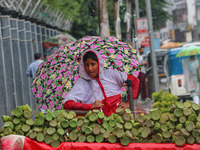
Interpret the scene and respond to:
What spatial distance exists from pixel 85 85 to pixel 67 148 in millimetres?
1478

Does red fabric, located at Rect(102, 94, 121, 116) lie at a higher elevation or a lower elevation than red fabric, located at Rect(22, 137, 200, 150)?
higher

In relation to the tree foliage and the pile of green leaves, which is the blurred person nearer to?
the pile of green leaves

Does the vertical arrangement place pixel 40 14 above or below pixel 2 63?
above

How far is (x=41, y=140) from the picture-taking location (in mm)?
3744

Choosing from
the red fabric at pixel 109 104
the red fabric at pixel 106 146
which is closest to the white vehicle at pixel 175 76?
the red fabric at pixel 109 104

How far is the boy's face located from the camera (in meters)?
5.13

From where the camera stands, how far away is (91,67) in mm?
5141

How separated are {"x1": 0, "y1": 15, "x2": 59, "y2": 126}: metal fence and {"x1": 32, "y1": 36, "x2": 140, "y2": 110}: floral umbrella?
4.37 metres

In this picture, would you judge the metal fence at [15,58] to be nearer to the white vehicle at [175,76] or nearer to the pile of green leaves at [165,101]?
the pile of green leaves at [165,101]

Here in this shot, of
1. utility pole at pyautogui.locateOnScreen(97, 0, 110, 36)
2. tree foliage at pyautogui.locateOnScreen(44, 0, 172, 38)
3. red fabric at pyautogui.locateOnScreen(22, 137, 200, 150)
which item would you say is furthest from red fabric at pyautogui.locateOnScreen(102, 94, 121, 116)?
tree foliage at pyautogui.locateOnScreen(44, 0, 172, 38)

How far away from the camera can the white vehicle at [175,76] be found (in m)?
14.6

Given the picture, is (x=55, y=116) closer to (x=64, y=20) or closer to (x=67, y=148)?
(x=67, y=148)

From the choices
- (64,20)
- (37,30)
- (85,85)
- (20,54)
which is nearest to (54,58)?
(85,85)

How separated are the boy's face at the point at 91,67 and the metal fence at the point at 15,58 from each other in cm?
561
